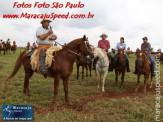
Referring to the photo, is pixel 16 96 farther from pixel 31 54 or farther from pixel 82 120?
pixel 82 120

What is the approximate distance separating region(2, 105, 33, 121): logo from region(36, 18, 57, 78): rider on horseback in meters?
1.42

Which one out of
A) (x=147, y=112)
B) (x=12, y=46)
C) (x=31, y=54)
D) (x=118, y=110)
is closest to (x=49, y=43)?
(x=31, y=54)

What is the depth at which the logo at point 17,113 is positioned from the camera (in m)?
5.44

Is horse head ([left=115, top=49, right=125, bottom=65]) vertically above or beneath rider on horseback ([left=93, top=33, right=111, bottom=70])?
beneath

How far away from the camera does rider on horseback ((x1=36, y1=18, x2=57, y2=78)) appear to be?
6.61 m

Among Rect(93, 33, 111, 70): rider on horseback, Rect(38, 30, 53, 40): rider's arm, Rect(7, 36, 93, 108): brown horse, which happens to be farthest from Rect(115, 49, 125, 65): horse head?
Rect(38, 30, 53, 40): rider's arm

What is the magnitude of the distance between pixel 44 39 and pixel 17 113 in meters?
2.78

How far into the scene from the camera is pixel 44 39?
6730 millimetres

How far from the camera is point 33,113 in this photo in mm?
5879

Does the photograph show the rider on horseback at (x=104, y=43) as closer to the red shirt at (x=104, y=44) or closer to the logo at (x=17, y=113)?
the red shirt at (x=104, y=44)

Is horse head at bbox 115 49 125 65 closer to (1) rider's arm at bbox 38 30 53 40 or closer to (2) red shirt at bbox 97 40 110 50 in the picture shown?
(2) red shirt at bbox 97 40 110 50

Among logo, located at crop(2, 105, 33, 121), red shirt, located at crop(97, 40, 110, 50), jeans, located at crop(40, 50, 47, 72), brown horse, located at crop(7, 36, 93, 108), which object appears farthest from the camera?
red shirt, located at crop(97, 40, 110, 50)

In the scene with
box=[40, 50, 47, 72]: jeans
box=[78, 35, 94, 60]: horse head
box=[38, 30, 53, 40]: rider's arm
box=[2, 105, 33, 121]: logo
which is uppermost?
box=[38, 30, 53, 40]: rider's arm

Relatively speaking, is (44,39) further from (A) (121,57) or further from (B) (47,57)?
(A) (121,57)
